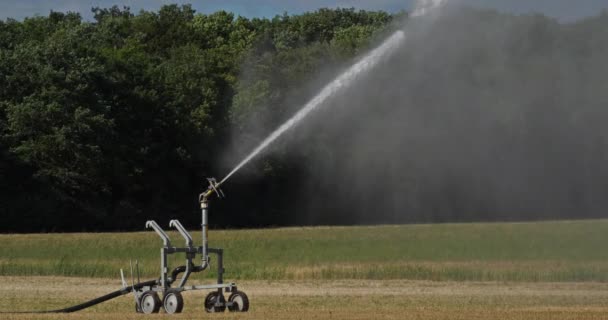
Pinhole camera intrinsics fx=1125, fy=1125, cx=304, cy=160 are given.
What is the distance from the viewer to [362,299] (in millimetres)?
27891

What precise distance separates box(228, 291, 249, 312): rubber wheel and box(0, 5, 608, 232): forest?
34.0 meters

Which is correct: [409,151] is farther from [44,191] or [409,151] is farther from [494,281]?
[494,281]

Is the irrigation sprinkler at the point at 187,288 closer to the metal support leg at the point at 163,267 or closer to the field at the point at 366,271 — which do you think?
the metal support leg at the point at 163,267

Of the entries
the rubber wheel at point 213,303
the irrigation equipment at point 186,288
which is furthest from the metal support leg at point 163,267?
the rubber wheel at point 213,303

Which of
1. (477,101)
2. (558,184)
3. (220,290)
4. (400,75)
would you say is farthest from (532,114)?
(220,290)

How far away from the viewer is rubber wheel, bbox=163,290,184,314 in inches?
819

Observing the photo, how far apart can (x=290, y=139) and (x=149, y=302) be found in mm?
38094

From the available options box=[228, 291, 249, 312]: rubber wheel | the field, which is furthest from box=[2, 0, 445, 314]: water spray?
the field

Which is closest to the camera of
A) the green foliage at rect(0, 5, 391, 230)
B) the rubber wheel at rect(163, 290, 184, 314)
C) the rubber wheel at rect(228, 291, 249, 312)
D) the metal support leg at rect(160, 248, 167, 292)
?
the metal support leg at rect(160, 248, 167, 292)

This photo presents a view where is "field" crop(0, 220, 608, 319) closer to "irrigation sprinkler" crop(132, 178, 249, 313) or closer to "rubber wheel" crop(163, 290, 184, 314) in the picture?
"rubber wheel" crop(163, 290, 184, 314)

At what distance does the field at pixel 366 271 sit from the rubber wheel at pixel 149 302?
627 mm

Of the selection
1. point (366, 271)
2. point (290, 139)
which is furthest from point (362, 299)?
point (290, 139)

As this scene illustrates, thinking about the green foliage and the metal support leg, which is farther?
the green foliage

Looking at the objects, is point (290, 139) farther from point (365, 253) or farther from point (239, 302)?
point (239, 302)
